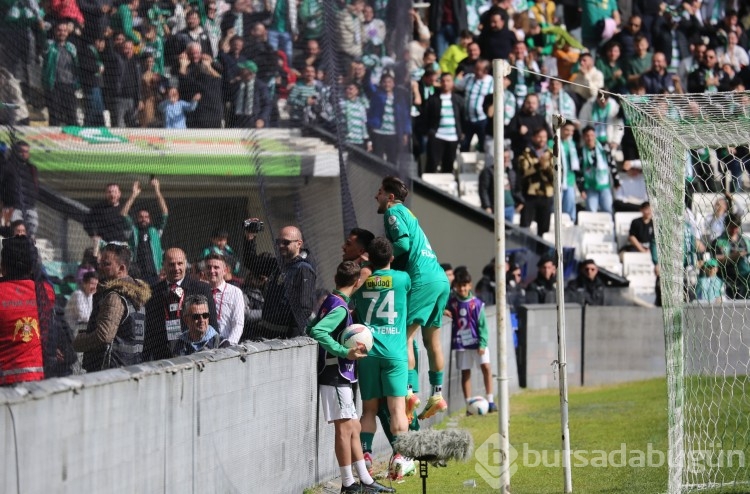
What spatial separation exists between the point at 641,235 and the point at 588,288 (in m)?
2.21

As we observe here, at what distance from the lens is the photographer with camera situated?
8992 millimetres

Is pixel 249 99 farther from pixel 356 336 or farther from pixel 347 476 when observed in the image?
pixel 347 476

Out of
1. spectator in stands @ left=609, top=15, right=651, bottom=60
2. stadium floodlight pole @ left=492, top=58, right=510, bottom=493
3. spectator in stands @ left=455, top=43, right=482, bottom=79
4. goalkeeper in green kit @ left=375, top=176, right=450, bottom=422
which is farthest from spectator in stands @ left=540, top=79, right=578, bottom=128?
stadium floodlight pole @ left=492, top=58, right=510, bottom=493

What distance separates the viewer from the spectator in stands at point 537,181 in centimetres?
1966

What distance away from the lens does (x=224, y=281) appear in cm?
816

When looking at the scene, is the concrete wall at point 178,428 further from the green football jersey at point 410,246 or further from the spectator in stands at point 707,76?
the spectator in stands at point 707,76

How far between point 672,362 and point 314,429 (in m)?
2.64

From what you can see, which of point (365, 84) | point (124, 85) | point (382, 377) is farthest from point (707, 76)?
point (124, 85)

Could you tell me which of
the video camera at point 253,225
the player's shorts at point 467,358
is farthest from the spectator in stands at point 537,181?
the video camera at point 253,225

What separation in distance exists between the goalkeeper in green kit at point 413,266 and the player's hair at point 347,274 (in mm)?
714

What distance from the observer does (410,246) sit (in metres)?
9.57

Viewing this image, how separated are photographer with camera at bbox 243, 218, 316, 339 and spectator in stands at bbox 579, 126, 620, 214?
12.2m

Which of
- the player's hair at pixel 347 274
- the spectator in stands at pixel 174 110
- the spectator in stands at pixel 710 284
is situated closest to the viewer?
the spectator in stands at pixel 174 110

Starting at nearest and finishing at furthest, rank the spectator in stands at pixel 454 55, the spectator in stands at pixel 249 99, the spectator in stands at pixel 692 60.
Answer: the spectator in stands at pixel 249 99, the spectator in stands at pixel 454 55, the spectator in stands at pixel 692 60
